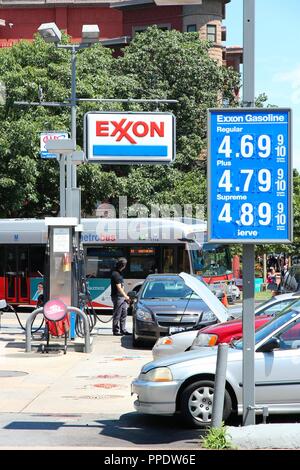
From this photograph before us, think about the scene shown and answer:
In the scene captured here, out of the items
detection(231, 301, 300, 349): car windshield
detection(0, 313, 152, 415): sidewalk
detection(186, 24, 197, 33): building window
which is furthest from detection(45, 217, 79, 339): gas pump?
detection(186, 24, 197, 33): building window

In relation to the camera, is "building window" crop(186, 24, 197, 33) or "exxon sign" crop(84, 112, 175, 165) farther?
"building window" crop(186, 24, 197, 33)

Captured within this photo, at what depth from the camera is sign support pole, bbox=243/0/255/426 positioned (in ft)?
28.7

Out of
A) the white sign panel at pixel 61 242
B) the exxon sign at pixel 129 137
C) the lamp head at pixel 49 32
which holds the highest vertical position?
the lamp head at pixel 49 32

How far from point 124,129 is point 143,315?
4265 millimetres

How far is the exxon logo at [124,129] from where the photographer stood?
56.7ft

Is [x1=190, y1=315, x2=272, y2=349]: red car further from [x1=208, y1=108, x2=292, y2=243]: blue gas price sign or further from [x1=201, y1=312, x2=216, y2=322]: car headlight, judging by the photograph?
[x1=201, y1=312, x2=216, y2=322]: car headlight

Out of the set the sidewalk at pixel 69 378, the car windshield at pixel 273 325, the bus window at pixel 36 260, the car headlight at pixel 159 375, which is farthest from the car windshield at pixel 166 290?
the bus window at pixel 36 260

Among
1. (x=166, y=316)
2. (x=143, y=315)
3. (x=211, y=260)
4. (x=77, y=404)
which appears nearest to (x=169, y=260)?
(x=211, y=260)

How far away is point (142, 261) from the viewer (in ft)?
100

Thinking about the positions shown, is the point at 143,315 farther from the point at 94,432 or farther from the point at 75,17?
the point at 75,17

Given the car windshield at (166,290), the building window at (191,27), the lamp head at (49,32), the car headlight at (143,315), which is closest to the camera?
the car headlight at (143,315)

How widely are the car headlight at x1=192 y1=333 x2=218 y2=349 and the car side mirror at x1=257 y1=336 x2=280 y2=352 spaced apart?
315 cm

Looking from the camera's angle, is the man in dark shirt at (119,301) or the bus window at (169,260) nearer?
the man in dark shirt at (119,301)

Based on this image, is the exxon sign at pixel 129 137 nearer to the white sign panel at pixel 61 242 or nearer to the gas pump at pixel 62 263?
the gas pump at pixel 62 263
